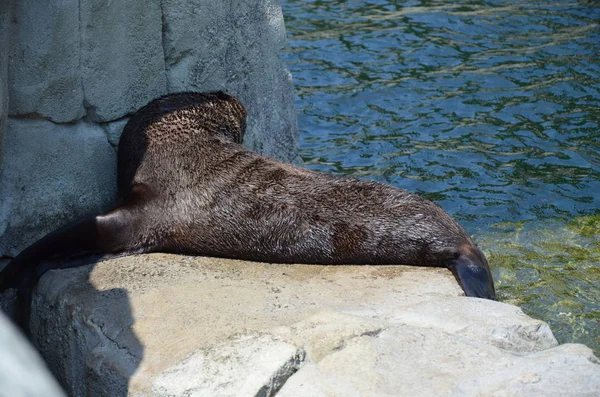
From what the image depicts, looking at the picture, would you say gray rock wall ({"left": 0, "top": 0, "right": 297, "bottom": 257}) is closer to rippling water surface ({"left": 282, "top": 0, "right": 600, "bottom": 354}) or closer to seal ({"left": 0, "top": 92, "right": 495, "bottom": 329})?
seal ({"left": 0, "top": 92, "right": 495, "bottom": 329})

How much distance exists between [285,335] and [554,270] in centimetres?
304

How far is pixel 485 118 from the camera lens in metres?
9.74

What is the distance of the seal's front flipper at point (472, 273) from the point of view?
557 centimetres

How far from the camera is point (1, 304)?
5.75 m

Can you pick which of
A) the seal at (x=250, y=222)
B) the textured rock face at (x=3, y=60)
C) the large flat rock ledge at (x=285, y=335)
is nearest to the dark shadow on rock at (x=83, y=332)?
the large flat rock ledge at (x=285, y=335)

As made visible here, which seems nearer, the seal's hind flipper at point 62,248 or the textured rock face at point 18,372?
the textured rock face at point 18,372

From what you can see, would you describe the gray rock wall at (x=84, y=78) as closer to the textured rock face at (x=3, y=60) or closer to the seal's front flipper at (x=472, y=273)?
the textured rock face at (x=3, y=60)

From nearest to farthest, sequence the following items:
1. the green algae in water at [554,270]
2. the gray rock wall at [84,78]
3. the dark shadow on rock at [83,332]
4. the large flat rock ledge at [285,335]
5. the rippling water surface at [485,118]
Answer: the large flat rock ledge at [285,335] → the dark shadow on rock at [83,332] → the gray rock wall at [84,78] → the green algae in water at [554,270] → the rippling water surface at [485,118]

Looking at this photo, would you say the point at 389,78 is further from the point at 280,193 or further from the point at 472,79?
the point at 280,193

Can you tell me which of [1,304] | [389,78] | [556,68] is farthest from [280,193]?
[556,68]

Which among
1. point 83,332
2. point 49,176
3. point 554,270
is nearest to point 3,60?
point 49,176

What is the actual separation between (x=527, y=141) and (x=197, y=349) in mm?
5536

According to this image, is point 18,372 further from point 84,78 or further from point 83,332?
point 84,78

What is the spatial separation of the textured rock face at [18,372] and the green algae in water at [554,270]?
3.84 metres
